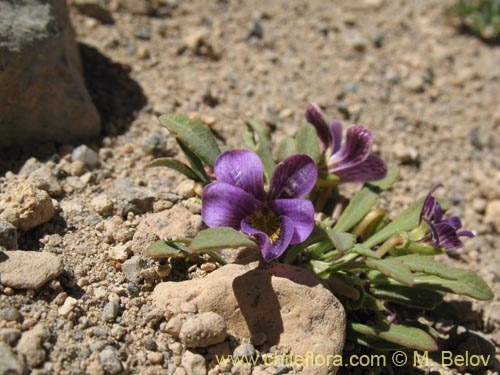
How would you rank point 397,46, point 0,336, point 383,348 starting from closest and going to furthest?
point 0,336
point 383,348
point 397,46

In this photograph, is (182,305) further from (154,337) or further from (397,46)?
(397,46)

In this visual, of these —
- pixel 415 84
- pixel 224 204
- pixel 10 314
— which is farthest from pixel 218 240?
pixel 415 84

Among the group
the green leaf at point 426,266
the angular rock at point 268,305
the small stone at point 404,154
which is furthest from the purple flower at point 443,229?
the small stone at point 404,154

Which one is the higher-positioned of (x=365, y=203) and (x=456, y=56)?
(x=456, y=56)

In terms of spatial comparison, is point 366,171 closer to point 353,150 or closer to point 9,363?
point 353,150

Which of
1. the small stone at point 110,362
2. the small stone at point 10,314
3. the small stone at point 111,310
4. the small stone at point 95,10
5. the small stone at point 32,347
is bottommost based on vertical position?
the small stone at point 110,362

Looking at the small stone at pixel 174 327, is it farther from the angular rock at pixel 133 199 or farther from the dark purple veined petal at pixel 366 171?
the dark purple veined petal at pixel 366 171

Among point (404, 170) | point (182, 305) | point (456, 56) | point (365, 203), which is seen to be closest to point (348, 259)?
point (365, 203)
